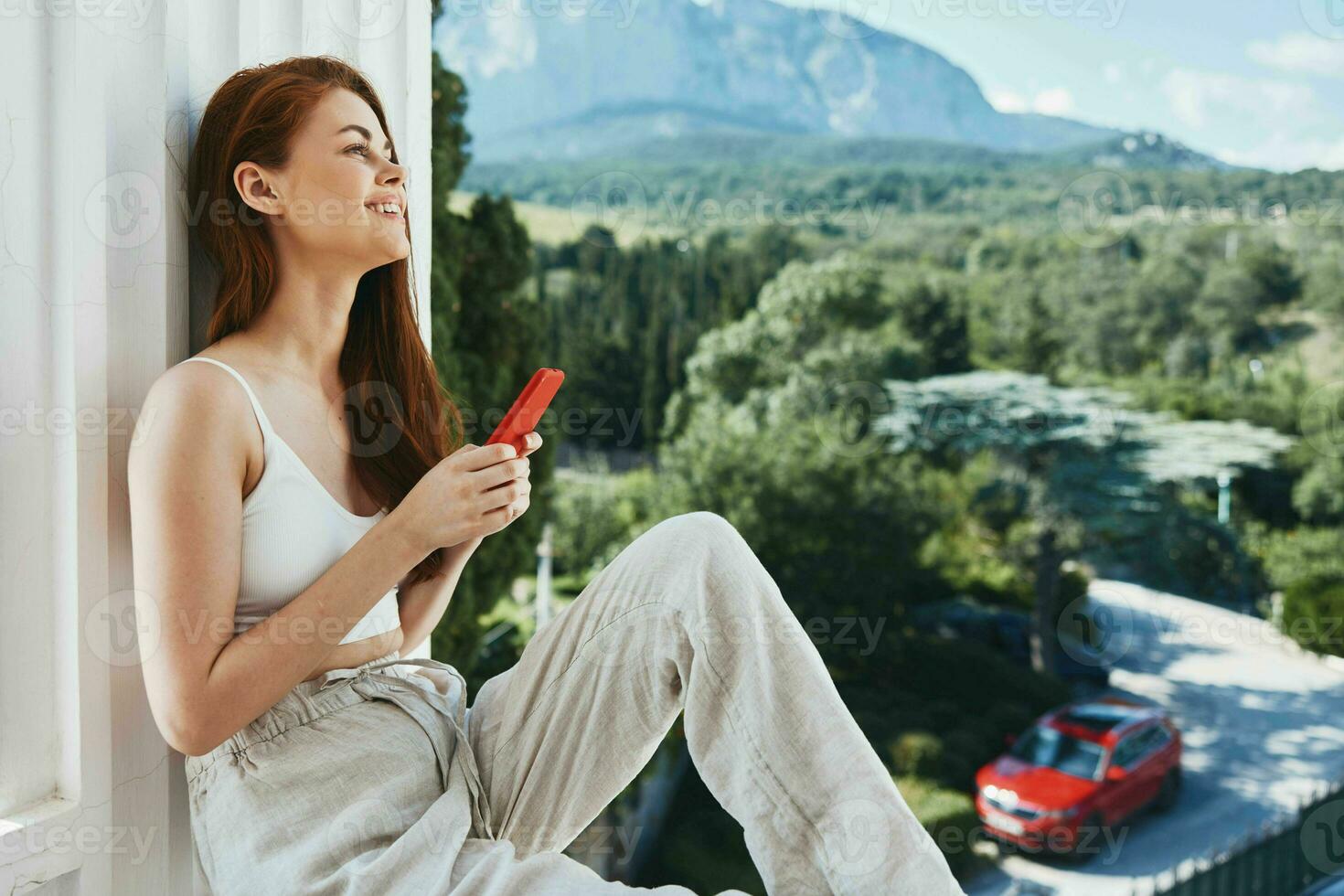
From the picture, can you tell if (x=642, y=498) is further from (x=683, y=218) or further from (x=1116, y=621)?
(x=1116, y=621)

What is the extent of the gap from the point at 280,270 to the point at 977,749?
5216 mm

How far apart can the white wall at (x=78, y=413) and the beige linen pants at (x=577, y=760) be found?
0.06m

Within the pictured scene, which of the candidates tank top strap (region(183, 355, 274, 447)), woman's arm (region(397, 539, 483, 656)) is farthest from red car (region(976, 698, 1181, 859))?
tank top strap (region(183, 355, 274, 447))

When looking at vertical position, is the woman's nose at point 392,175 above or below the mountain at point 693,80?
below

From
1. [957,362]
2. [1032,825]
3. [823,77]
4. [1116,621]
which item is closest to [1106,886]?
[1032,825]

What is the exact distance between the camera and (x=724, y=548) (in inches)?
30.3

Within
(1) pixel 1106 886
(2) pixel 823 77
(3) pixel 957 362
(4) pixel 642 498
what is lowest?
(1) pixel 1106 886

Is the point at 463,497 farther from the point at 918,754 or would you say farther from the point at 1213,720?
the point at 1213,720

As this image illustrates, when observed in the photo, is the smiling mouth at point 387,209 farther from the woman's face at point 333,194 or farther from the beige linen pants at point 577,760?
Answer: the beige linen pants at point 577,760

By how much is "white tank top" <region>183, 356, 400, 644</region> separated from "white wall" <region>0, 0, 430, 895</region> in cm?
8

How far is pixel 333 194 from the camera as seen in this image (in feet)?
2.72

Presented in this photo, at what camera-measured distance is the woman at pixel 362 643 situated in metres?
0.69

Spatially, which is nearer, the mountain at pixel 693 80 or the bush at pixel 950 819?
the bush at pixel 950 819

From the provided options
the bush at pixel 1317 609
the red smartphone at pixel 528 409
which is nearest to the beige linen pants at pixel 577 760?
the red smartphone at pixel 528 409
